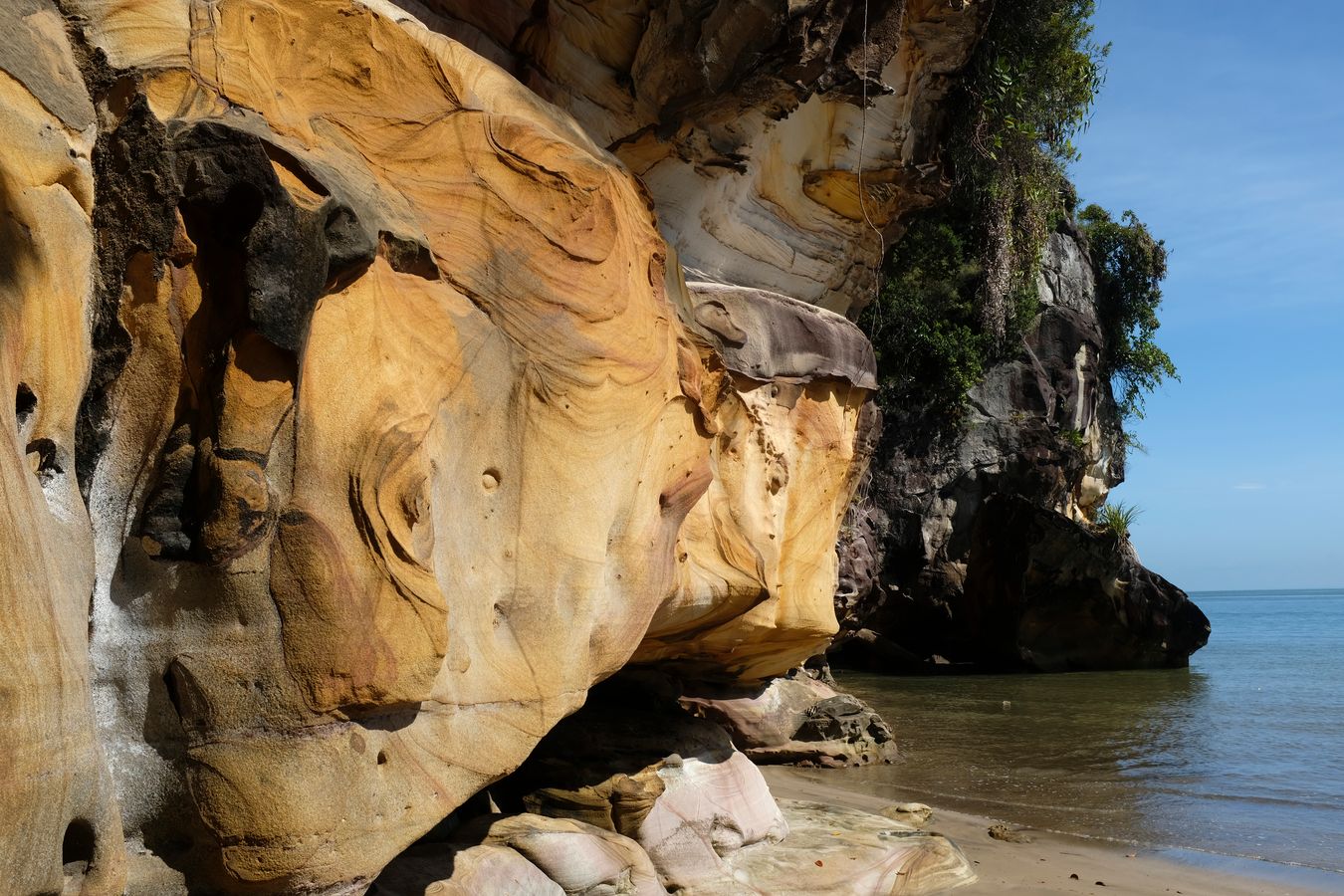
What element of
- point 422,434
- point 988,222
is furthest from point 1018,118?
point 422,434

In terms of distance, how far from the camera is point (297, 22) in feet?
12.5

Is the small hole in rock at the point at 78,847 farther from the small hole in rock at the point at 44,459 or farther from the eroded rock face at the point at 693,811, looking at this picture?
the eroded rock face at the point at 693,811

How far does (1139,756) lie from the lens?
10.8 meters

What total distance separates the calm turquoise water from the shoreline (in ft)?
1.15

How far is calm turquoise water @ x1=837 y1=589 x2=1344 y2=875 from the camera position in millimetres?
7824

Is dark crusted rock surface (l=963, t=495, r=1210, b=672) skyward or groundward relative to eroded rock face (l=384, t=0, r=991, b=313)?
groundward

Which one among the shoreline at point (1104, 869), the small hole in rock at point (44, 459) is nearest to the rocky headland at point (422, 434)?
the small hole in rock at point (44, 459)

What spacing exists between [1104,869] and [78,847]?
5.36 metres

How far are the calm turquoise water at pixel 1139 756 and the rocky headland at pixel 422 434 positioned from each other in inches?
96.7

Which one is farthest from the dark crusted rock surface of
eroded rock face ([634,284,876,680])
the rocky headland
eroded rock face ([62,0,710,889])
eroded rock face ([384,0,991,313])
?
eroded rock face ([62,0,710,889])

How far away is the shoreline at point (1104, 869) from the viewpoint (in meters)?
5.93

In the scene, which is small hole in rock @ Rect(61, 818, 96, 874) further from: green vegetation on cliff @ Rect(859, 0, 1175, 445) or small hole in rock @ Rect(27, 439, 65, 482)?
green vegetation on cliff @ Rect(859, 0, 1175, 445)

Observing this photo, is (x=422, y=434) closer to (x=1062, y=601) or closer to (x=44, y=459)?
(x=44, y=459)

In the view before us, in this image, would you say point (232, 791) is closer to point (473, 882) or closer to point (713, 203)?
point (473, 882)
